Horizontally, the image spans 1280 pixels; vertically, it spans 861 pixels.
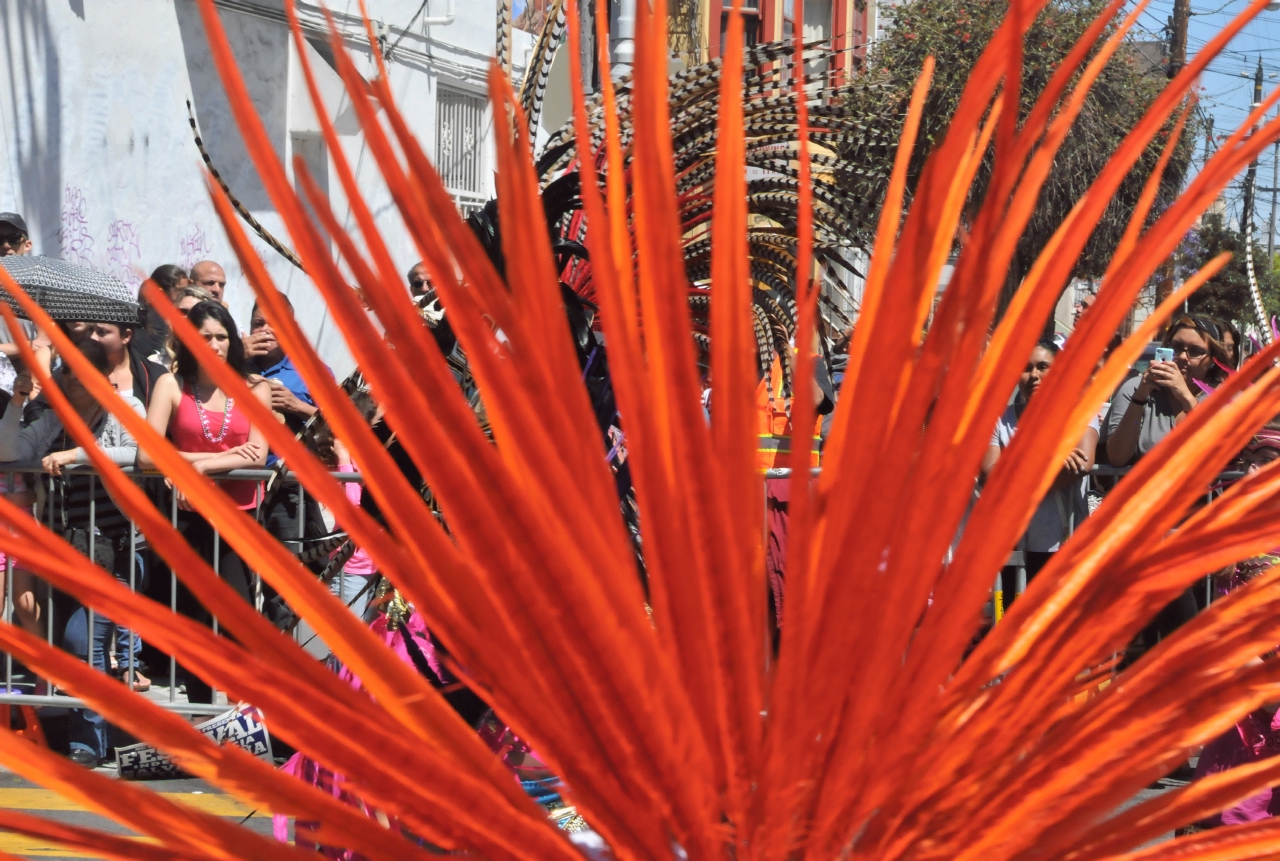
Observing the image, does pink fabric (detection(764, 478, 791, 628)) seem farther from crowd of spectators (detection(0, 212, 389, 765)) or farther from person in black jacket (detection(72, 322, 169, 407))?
person in black jacket (detection(72, 322, 169, 407))

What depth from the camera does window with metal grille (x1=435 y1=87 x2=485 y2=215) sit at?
10.8 metres

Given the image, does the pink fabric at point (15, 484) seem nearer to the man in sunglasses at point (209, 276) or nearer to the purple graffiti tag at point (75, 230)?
the man in sunglasses at point (209, 276)

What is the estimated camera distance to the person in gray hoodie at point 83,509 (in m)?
4.16

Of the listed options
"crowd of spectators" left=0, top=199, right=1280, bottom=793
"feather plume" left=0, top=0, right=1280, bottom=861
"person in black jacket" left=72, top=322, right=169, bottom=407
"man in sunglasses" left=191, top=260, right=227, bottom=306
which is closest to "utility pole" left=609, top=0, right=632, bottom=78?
"man in sunglasses" left=191, top=260, right=227, bottom=306

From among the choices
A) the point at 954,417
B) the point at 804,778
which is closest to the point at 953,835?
the point at 804,778

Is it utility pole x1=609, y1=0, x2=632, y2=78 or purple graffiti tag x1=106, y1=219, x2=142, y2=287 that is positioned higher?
utility pole x1=609, y1=0, x2=632, y2=78

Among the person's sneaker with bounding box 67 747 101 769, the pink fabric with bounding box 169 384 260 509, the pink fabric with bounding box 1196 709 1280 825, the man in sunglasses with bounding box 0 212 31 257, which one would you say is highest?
the man in sunglasses with bounding box 0 212 31 257

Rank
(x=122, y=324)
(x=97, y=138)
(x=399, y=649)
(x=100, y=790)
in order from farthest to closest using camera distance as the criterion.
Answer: (x=97, y=138) < (x=122, y=324) < (x=399, y=649) < (x=100, y=790)

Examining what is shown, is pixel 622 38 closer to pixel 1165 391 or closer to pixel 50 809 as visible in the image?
pixel 1165 391

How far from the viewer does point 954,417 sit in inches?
25.3

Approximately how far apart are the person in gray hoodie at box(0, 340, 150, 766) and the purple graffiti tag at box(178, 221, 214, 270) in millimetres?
4464

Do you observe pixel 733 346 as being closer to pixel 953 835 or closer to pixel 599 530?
pixel 599 530

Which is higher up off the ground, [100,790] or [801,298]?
[801,298]

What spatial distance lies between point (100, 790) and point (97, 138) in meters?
8.43
